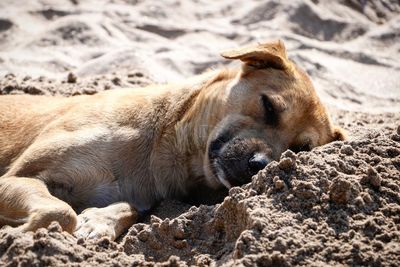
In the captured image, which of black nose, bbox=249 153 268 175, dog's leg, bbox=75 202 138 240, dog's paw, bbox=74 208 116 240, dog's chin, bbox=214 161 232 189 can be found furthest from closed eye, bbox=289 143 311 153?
dog's paw, bbox=74 208 116 240

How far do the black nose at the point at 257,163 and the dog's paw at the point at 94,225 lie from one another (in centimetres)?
95

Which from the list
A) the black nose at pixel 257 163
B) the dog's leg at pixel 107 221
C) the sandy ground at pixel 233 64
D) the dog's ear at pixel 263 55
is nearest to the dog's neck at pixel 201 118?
the dog's ear at pixel 263 55

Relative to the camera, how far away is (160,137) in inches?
185

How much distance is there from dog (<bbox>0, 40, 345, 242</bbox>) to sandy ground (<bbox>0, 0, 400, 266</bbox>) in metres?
0.26

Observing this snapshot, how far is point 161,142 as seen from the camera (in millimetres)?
4680

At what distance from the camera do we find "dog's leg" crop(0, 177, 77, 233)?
374cm

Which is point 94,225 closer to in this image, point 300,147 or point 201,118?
point 201,118

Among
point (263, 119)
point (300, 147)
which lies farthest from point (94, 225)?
point (300, 147)

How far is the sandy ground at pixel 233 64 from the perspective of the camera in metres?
3.19

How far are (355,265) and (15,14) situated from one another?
225 inches

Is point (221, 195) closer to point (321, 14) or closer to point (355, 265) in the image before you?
point (355, 265)

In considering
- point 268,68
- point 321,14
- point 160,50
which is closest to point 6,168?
point 268,68

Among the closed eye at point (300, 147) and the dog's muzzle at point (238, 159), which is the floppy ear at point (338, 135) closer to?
the closed eye at point (300, 147)

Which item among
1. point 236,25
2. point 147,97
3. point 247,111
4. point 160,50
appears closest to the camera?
point 247,111
